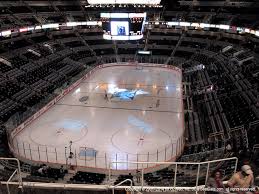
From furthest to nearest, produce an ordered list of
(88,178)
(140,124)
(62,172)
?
(140,124), (62,172), (88,178)

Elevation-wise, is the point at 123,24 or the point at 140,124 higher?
the point at 123,24

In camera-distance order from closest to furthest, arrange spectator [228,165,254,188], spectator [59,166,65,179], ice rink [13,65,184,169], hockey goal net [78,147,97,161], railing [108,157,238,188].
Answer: spectator [228,165,254,188] < railing [108,157,238,188] < spectator [59,166,65,179] < hockey goal net [78,147,97,161] < ice rink [13,65,184,169]

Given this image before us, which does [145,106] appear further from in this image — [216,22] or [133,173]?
[216,22]

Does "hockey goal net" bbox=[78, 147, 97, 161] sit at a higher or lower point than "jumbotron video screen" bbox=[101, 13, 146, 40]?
lower

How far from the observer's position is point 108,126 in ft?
60.1

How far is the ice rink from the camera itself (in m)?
15.1

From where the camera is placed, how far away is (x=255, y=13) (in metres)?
36.1

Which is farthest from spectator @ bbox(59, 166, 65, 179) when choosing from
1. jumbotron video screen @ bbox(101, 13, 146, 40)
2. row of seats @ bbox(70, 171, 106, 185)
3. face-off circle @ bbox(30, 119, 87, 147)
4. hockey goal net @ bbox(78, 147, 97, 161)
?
jumbotron video screen @ bbox(101, 13, 146, 40)

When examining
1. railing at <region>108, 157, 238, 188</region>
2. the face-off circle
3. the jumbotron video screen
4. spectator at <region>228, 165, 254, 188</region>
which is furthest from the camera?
the jumbotron video screen

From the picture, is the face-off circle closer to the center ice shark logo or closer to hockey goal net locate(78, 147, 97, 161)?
hockey goal net locate(78, 147, 97, 161)

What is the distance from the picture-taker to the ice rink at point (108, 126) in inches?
595

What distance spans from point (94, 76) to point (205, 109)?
535 inches

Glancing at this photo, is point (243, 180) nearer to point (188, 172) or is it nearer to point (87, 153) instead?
point (188, 172)

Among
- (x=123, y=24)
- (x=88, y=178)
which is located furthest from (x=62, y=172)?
(x=123, y=24)
